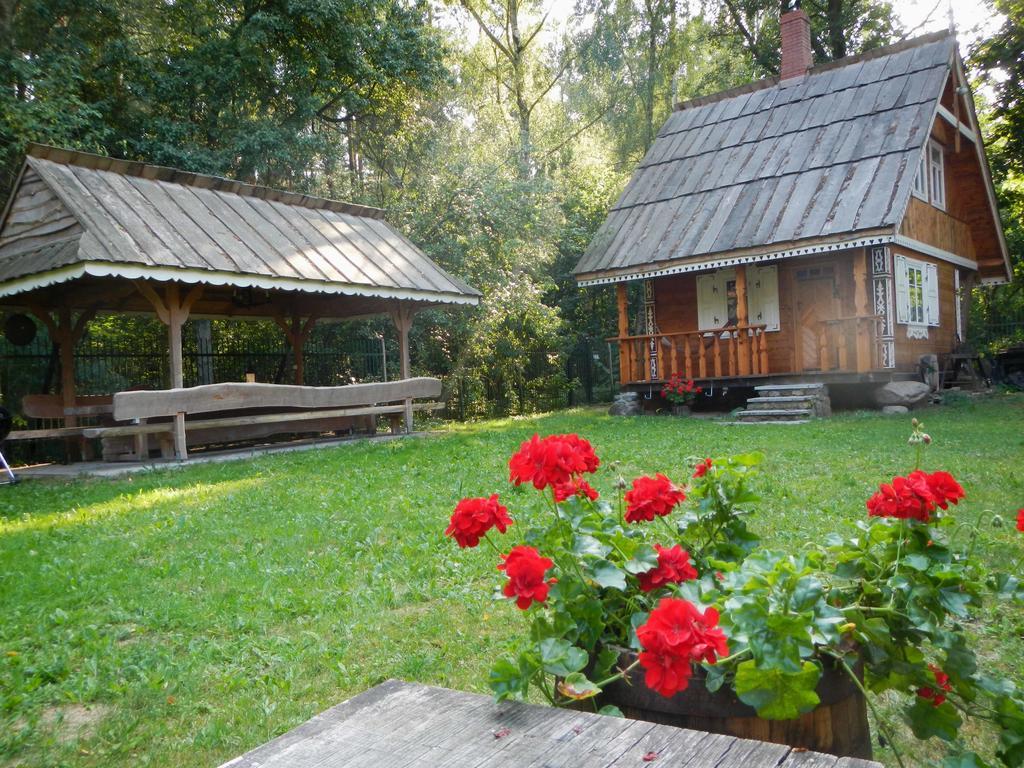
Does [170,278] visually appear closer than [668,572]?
No

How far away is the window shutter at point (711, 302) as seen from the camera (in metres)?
18.3

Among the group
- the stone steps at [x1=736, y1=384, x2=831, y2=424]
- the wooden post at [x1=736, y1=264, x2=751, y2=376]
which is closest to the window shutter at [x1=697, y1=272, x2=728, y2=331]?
the wooden post at [x1=736, y1=264, x2=751, y2=376]

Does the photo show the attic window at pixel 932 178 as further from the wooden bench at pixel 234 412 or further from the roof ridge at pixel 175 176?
the roof ridge at pixel 175 176

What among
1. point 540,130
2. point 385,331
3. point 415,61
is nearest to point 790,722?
point 385,331

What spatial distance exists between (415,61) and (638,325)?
955cm

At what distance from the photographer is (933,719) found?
2.23m

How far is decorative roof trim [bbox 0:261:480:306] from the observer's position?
9859 mm

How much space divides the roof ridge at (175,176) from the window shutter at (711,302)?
744cm

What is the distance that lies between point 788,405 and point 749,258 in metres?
3.03

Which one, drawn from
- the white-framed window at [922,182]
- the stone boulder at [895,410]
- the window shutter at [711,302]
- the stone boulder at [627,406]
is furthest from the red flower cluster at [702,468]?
the white-framed window at [922,182]

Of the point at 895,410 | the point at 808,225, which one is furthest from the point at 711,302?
the point at 895,410

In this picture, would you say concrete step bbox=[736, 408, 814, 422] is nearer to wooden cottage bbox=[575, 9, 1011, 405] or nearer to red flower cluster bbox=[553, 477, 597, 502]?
wooden cottage bbox=[575, 9, 1011, 405]

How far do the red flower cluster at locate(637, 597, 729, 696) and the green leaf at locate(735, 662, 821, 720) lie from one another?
0.47 feet

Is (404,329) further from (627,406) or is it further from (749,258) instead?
(749,258)
